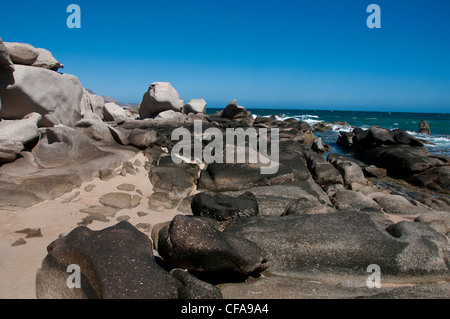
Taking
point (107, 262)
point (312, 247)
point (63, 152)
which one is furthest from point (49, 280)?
point (63, 152)

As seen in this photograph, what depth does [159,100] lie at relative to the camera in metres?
18.6

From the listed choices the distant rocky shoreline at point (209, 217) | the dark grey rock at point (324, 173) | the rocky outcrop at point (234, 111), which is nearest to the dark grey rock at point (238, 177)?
the distant rocky shoreline at point (209, 217)

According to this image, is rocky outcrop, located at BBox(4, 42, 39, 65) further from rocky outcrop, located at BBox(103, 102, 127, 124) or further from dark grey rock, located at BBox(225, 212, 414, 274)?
rocky outcrop, located at BBox(103, 102, 127, 124)

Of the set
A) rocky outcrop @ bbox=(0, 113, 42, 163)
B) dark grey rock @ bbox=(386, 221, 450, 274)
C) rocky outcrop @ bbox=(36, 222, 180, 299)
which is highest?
rocky outcrop @ bbox=(0, 113, 42, 163)

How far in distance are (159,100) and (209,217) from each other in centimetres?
1441

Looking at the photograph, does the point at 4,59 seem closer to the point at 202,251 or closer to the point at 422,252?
the point at 202,251

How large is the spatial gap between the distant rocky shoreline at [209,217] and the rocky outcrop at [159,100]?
7734 millimetres

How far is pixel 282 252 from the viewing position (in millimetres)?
4238

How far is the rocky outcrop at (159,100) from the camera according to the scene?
18688 millimetres

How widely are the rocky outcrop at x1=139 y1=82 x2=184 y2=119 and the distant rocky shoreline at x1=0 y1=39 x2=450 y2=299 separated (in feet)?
25.4

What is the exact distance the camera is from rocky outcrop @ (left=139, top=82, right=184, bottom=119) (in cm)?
1869

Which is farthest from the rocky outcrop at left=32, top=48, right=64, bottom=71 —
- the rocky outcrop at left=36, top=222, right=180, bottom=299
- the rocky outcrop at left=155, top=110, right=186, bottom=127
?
the rocky outcrop at left=155, top=110, right=186, bottom=127

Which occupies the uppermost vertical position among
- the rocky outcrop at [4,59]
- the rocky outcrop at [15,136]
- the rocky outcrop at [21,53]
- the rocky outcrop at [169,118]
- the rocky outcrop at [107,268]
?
the rocky outcrop at [21,53]

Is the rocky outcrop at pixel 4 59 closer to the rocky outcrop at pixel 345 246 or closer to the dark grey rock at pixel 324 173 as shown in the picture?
the rocky outcrop at pixel 345 246
